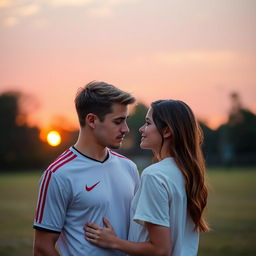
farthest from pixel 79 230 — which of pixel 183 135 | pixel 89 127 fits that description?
pixel 183 135

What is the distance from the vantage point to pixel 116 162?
349 cm

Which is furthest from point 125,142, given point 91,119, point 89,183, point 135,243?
point 135,243

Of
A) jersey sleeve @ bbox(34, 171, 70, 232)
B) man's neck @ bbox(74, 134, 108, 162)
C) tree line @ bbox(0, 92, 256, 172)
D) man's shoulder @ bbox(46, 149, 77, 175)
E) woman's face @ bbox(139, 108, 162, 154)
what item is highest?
woman's face @ bbox(139, 108, 162, 154)

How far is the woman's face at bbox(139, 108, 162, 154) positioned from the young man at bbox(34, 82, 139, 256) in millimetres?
248

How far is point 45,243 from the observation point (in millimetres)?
3201

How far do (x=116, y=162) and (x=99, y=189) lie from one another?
278mm

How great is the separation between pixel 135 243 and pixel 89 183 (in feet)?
1.53

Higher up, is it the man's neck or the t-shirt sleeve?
the man's neck

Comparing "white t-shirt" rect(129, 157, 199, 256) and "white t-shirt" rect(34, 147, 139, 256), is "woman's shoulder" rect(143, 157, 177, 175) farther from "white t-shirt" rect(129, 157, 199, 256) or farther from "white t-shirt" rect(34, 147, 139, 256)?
"white t-shirt" rect(34, 147, 139, 256)

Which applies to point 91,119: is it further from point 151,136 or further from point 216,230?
point 216,230

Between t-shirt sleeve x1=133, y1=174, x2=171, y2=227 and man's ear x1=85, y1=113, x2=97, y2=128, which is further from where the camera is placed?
man's ear x1=85, y1=113, x2=97, y2=128

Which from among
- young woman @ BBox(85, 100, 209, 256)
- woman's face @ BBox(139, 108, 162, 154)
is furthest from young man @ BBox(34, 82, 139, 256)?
woman's face @ BBox(139, 108, 162, 154)

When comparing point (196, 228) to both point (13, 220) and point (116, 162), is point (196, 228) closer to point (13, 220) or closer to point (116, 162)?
point (116, 162)

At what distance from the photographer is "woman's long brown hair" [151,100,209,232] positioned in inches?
119
